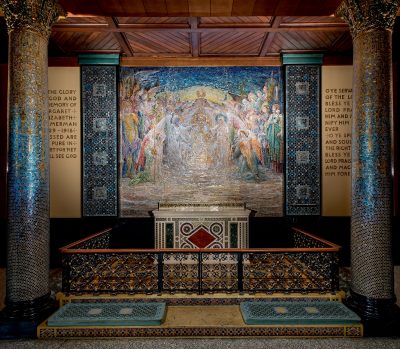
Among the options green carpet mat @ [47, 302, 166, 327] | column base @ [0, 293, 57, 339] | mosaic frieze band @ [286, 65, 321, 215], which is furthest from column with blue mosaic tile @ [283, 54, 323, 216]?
column base @ [0, 293, 57, 339]

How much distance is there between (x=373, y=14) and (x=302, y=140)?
11.9ft

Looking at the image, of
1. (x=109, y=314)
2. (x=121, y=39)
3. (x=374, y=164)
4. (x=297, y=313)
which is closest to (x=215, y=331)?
(x=297, y=313)

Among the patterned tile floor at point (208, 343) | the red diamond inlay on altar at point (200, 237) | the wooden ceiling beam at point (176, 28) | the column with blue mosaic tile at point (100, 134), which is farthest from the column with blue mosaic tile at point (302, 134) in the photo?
the column with blue mosaic tile at point (100, 134)

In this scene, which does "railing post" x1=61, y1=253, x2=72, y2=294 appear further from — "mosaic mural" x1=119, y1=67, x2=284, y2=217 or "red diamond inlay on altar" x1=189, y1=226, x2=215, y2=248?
"mosaic mural" x1=119, y1=67, x2=284, y2=217

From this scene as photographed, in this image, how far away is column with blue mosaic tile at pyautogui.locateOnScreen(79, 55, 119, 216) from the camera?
7859 mm

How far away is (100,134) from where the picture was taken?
25.9 feet

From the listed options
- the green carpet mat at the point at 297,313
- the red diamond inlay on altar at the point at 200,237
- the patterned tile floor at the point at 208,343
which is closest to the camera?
the patterned tile floor at the point at 208,343

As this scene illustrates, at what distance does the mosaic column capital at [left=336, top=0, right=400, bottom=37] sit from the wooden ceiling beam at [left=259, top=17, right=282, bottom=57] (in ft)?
5.54

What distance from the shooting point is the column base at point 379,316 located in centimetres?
430

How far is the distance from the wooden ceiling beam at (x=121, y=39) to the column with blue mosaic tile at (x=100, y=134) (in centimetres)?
39

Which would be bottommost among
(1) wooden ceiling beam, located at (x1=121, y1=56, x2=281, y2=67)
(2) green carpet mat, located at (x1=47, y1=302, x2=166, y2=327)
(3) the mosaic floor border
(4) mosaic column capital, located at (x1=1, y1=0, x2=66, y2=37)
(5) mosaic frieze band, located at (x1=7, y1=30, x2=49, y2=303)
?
(3) the mosaic floor border

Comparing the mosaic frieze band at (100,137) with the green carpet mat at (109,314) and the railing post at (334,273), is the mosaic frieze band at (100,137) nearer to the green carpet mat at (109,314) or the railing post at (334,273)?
the green carpet mat at (109,314)

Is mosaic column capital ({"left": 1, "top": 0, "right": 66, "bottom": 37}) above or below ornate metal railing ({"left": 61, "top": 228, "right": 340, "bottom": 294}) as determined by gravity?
above

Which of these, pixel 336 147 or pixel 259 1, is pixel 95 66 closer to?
pixel 259 1
